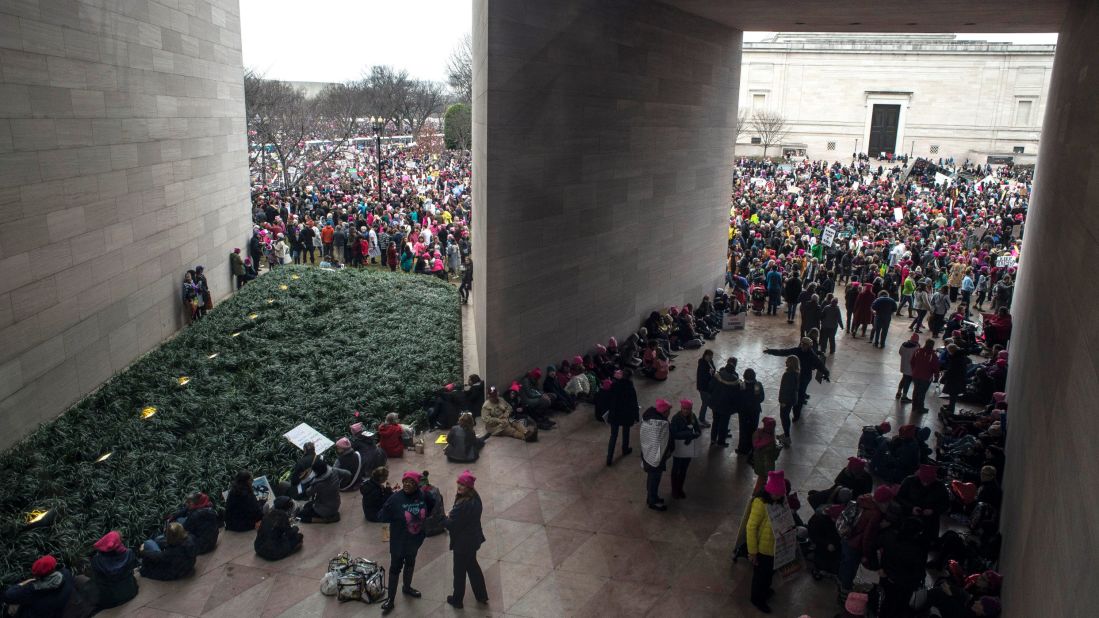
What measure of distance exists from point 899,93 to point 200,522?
6372cm

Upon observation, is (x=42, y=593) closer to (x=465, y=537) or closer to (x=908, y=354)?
(x=465, y=537)

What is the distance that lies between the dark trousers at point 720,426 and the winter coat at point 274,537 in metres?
6.16

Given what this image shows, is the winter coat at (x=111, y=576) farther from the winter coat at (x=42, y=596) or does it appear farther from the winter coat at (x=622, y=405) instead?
the winter coat at (x=622, y=405)

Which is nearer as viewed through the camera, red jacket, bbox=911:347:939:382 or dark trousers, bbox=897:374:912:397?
red jacket, bbox=911:347:939:382

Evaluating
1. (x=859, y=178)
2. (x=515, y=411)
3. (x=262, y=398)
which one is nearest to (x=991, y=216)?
(x=859, y=178)

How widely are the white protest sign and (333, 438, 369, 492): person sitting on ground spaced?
332 millimetres

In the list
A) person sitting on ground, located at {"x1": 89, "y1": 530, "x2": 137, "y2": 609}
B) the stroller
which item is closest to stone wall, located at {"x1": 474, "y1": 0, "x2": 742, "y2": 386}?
the stroller

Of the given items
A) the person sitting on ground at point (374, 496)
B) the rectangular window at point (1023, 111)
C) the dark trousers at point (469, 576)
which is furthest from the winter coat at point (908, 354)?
the rectangular window at point (1023, 111)

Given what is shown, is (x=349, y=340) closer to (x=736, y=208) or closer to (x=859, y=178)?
(x=736, y=208)

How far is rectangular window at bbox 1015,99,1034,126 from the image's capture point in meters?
58.0

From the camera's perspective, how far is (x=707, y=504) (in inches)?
394

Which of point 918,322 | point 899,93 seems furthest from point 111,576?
point 899,93

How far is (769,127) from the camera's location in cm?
6188

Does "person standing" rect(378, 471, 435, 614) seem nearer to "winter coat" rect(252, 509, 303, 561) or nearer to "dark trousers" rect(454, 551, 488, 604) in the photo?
"dark trousers" rect(454, 551, 488, 604)
